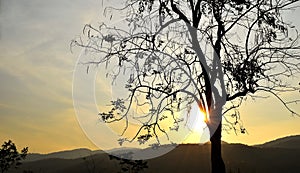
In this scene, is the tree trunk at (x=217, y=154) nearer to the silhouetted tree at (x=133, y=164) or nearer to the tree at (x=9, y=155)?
the silhouetted tree at (x=133, y=164)

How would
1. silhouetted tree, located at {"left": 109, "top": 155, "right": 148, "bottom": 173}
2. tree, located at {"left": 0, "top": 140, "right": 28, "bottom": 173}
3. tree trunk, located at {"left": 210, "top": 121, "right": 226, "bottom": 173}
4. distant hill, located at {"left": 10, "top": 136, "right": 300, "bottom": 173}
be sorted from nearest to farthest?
tree trunk, located at {"left": 210, "top": 121, "right": 226, "bottom": 173}
silhouetted tree, located at {"left": 109, "top": 155, "right": 148, "bottom": 173}
tree, located at {"left": 0, "top": 140, "right": 28, "bottom": 173}
distant hill, located at {"left": 10, "top": 136, "right": 300, "bottom": 173}

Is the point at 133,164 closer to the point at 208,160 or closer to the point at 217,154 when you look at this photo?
the point at 217,154

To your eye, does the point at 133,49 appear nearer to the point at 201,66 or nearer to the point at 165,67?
the point at 165,67

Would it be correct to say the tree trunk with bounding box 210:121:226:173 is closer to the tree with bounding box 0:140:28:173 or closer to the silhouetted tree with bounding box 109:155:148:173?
the silhouetted tree with bounding box 109:155:148:173

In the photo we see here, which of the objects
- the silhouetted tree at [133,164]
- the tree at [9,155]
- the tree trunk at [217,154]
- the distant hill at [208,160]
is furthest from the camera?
the distant hill at [208,160]

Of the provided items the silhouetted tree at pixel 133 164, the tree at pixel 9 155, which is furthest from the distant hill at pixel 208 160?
the silhouetted tree at pixel 133 164

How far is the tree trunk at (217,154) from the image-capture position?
44.3 feet

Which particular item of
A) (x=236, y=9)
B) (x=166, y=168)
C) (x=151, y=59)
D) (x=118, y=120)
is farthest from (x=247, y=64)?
(x=166, y=168)

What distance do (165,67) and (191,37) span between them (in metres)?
1.23

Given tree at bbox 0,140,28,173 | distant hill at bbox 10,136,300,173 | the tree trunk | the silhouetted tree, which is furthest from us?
distant hill at bbox 10,136,300,173

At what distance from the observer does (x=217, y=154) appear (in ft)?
44.7

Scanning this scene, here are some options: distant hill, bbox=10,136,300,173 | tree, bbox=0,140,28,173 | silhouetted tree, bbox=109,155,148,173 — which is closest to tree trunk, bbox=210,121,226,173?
silhouetted tree, bbox=109,155,148,173

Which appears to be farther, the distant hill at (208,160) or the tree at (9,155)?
the distant hill at (208,160)

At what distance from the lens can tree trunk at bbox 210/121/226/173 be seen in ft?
44.3
